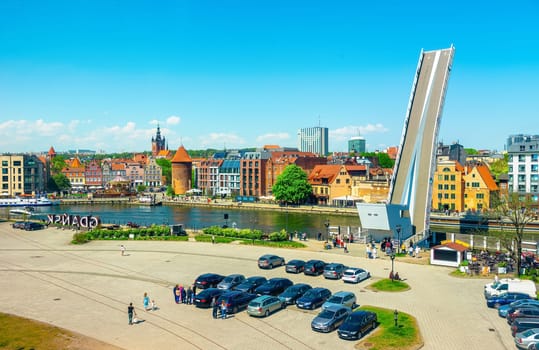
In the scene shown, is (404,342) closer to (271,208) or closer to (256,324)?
(256,324)

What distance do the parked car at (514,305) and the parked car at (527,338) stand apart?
296 centimetres

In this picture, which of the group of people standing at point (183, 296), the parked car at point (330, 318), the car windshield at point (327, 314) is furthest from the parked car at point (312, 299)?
the group of people standing at point (183, 296)

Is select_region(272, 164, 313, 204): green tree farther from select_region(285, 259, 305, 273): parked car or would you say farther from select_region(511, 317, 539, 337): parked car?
select_region(511, 317, 539, 337): parked car

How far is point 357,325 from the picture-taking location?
19719mm

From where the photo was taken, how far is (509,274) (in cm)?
2973

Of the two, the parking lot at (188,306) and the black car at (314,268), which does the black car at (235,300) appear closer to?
the parking lot at (188,306)

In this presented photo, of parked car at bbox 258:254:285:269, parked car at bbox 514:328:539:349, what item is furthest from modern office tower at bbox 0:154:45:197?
parked car at bbox 514:328:539:349

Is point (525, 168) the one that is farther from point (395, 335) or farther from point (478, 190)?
point (395, 335)

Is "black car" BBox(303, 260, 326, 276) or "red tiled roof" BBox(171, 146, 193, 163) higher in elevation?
"red tiled roof" BBox(171, 146, 193, 163)

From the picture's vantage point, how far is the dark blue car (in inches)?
912

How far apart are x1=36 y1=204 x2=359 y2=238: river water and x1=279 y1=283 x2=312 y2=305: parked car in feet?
91.7

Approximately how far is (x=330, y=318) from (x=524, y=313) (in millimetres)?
7839

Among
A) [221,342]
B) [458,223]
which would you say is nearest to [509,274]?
[221,342]

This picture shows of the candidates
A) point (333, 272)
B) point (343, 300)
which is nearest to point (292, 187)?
point (333, 272)
